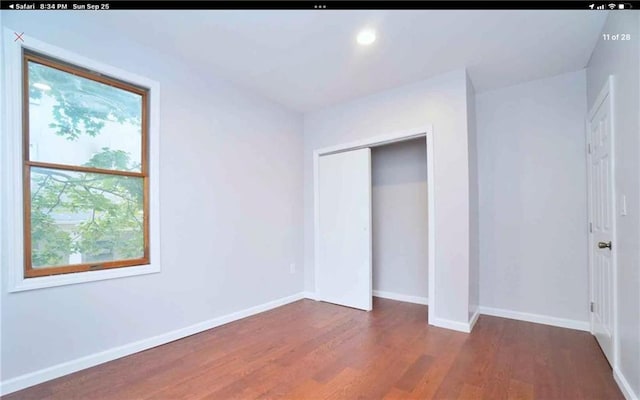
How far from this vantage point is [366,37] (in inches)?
93.3

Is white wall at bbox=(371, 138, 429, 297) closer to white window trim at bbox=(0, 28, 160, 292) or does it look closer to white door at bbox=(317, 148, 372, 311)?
white door at bbox=(317, 148, 372, 311)

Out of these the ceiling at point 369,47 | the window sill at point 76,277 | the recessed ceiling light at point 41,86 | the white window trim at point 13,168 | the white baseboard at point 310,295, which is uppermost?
the ceiling at point 369,47

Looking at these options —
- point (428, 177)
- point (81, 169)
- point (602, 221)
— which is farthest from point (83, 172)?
point (602, 221)

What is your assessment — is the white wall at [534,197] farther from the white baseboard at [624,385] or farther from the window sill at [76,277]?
the window sill at [76,277]

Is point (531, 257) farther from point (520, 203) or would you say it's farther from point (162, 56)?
point (162, 56)

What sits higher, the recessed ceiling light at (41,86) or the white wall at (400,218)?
the recessed ceiling light at (41,86)

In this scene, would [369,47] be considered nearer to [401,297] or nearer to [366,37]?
[366,37]

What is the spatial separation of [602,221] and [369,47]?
2.38m

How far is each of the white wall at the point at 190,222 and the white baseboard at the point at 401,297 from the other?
3.74ft

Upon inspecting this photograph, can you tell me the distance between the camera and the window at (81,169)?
2041 mm

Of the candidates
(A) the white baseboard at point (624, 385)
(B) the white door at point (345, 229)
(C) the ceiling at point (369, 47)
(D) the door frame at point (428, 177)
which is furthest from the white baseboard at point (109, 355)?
(A) the white baseboard at point (624, 385)

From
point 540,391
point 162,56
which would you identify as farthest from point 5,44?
point 540,391

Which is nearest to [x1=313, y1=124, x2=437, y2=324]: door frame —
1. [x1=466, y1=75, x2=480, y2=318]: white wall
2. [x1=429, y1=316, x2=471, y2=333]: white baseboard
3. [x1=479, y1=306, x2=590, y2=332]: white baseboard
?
[x1=429, y1=316, x2=471, y2=333]: white baseboard

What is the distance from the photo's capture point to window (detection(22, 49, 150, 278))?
2041 mm
